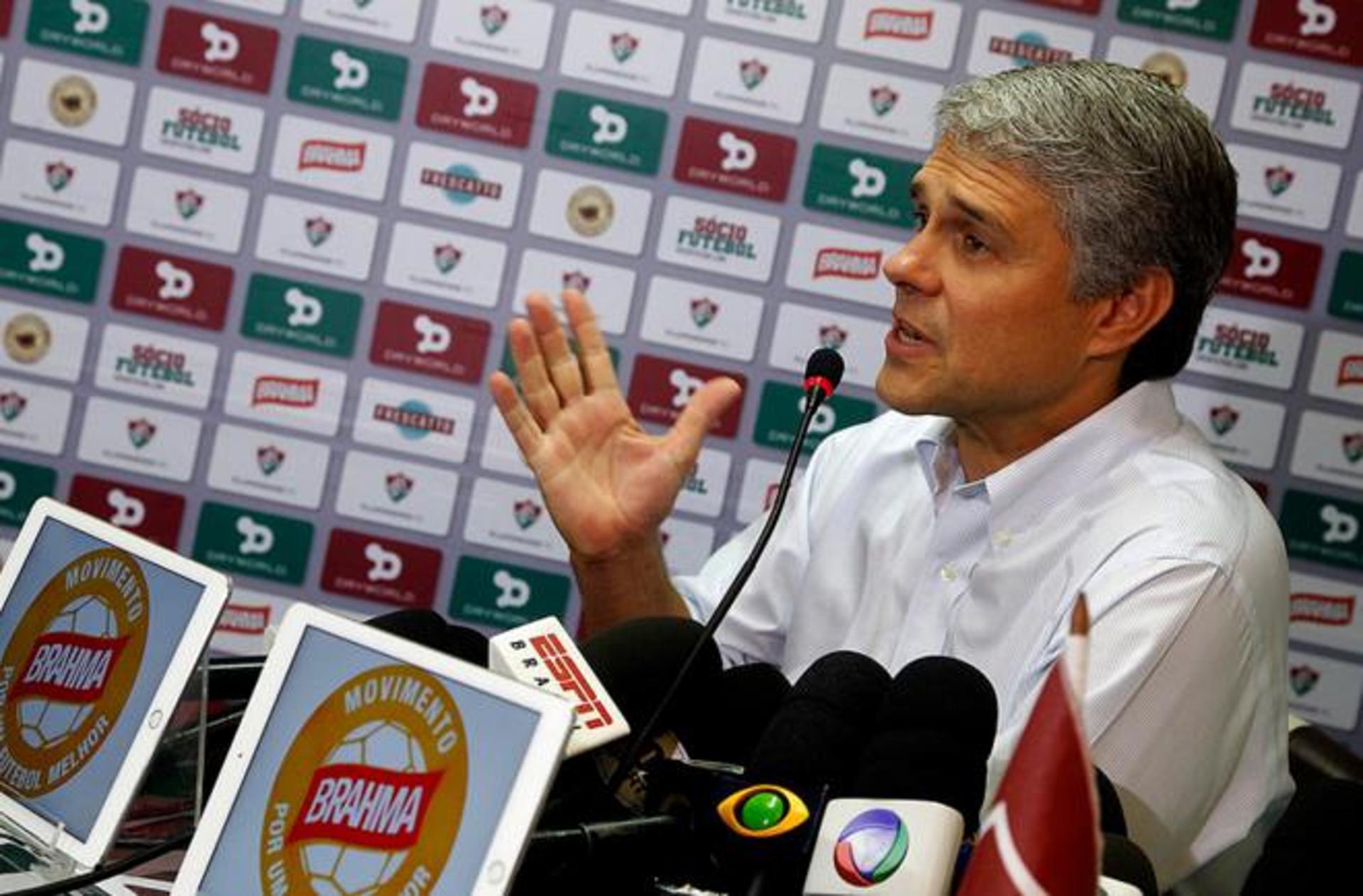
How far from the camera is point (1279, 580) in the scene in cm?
193

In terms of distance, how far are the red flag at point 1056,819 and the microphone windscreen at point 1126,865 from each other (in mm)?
288

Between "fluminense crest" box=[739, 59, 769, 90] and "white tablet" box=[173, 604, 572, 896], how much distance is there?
271 cm

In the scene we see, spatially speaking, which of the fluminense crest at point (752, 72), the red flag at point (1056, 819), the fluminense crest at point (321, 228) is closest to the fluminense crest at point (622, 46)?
the fluminense crest at point (752, 72)

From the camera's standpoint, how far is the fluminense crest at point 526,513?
391cm

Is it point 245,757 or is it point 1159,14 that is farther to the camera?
point 1159,14

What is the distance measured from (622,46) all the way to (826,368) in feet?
7.36

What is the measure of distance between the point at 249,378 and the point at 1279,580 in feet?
8.16

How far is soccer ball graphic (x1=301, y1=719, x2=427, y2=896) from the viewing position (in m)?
1.11

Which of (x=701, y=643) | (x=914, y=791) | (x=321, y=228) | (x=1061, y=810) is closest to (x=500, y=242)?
(x=321, y=228)

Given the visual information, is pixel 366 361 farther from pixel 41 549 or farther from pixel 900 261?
pixel 41 549

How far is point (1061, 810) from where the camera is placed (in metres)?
0.89

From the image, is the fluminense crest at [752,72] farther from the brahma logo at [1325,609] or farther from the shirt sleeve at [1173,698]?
the shirt sleeve at [1173,698]

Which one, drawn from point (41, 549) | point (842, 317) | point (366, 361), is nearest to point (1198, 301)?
point (41, 549)

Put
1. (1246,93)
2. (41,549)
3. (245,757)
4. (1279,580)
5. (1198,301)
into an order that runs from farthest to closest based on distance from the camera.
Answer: (1246,93) → (1198,301) → (1279,580) → (41,549) → (245,757)
